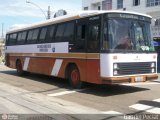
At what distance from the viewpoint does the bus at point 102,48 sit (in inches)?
505

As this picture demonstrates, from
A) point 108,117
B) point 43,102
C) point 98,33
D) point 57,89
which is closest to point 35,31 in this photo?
point 57,89

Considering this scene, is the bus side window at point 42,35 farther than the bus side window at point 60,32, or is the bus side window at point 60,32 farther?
the bus side window at point 42,35

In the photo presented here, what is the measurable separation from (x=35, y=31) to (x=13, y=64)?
432 centimetres

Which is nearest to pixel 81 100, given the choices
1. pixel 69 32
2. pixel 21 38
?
pixel 69 32

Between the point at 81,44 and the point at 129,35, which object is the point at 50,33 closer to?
the point at 81,44

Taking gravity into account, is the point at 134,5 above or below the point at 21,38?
above

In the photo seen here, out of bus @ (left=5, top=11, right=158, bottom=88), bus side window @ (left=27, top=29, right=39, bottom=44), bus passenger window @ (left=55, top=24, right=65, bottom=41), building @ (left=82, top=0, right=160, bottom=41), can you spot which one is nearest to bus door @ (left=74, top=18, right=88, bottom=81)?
bus @ (left=5, top=11, right=158, bottom=88)

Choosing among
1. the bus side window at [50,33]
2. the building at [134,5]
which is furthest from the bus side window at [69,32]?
the building at [134,5]

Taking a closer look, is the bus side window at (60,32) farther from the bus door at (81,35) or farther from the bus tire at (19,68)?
the bus tire at (19,68)

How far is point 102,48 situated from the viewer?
12852 millimetres

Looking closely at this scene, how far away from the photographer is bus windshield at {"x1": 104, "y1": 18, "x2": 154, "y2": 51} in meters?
12.9

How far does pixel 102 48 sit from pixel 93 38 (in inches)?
29.4

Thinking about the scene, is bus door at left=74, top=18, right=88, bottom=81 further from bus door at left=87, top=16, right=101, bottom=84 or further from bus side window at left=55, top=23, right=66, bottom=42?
bus side window at left=55, top=23, right=66, bottom=42

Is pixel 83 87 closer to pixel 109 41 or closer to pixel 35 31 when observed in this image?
pixel 109 41
